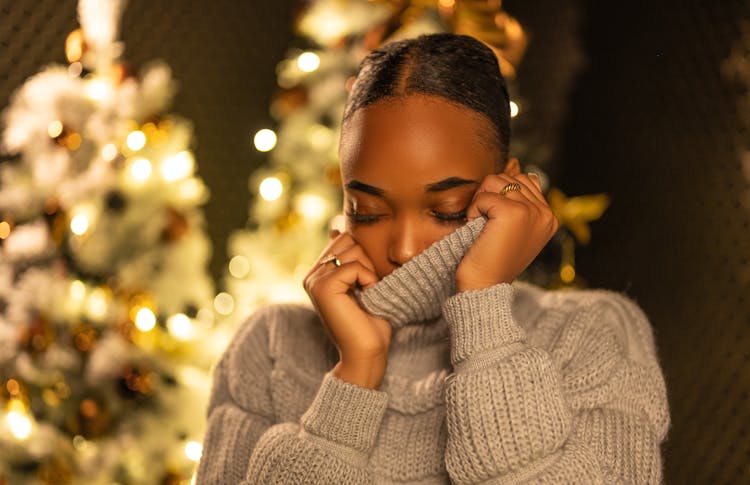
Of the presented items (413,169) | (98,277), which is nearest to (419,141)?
(413,169)

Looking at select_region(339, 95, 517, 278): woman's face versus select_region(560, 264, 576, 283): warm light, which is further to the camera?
select_region(560, 264, 576, 283): warm light

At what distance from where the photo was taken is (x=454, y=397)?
113 centimetres

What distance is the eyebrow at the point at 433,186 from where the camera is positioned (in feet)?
3.89

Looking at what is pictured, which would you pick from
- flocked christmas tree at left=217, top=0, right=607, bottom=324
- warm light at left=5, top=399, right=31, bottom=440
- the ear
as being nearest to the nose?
the ear

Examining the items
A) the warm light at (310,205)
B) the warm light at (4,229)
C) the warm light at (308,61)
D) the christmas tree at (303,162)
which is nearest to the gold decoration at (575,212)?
the christmas tree at (303,162)

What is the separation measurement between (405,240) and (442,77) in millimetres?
255

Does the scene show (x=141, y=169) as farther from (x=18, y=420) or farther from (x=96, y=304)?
(x=18, y=420)

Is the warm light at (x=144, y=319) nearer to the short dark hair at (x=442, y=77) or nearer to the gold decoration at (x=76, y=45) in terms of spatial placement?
the gold decoration at (x=76, y=45)

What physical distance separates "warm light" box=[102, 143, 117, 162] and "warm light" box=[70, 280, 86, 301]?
309mm

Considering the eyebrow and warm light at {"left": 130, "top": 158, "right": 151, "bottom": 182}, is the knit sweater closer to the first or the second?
the eyebrow

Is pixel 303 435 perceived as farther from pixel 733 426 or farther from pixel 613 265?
pixel 613 265

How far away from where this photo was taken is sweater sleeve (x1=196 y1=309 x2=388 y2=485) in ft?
3.85

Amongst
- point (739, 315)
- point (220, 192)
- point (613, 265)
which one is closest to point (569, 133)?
point (613, 265)

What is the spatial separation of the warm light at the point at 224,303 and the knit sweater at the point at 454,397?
32.2 inches
